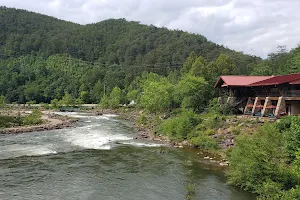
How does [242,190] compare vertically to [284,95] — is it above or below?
below

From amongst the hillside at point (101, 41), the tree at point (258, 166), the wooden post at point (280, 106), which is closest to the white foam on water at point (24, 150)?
the tree at point (258, 166)

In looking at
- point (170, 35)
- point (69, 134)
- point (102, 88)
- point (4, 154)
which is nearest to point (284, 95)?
point (69, 134)

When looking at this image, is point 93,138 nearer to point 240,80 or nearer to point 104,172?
point 104,172

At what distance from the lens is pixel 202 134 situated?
2903 centimetres

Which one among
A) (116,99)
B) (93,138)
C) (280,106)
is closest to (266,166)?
(280,106)

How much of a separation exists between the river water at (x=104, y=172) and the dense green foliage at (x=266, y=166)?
2.86 ft

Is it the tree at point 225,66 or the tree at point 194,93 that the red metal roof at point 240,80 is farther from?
the tree at point 225,66

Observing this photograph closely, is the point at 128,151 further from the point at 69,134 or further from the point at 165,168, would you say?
the point at 69,134

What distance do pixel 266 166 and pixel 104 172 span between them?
34.2 ft

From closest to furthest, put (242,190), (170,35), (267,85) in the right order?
(242,190)
(267,85)
(170,35)

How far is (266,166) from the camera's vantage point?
1523cm

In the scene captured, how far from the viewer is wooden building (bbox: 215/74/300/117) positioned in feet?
98.6

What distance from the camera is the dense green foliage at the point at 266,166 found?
14477 millimetres

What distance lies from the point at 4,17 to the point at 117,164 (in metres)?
165
